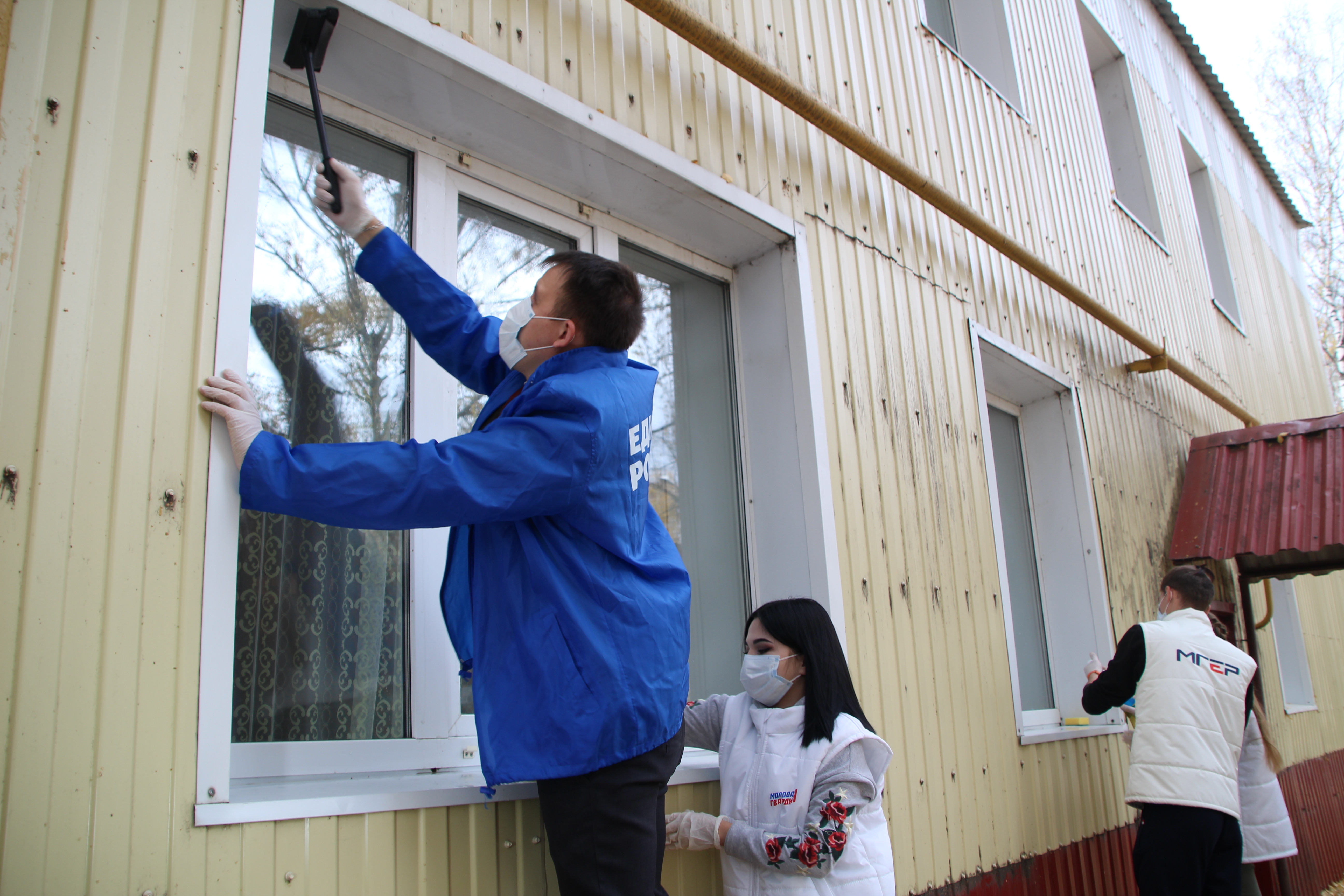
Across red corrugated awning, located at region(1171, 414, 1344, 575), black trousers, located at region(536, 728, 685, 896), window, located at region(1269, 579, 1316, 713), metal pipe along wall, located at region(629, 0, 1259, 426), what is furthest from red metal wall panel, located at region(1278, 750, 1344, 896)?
black trousers, located at region(536, 728, 685, 896)

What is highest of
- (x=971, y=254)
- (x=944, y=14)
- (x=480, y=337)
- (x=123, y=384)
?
(x=944, y=14)

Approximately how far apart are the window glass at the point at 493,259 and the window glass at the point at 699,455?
404 mm

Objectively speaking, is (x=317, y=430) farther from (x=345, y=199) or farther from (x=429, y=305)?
(x=345, y=199)

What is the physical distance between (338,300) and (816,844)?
182 cm

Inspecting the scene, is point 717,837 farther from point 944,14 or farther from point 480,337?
point 944,14

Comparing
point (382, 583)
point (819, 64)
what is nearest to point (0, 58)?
point (382, 583)

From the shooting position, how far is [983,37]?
6.21 m

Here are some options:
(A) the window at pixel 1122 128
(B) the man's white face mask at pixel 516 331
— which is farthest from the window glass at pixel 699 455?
(A) the window at pixel 1122 128

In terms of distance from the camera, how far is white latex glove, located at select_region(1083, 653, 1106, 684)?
4.46 m

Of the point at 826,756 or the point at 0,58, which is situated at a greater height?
the point at 0,58

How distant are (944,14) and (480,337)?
497 cm

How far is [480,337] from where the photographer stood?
2297 millimetres

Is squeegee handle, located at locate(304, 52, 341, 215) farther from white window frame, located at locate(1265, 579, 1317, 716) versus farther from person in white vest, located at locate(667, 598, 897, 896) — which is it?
white window frame, located at locate(1265, 579, 1317, 716)

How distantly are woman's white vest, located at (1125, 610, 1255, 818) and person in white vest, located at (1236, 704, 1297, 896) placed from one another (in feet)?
3.99
